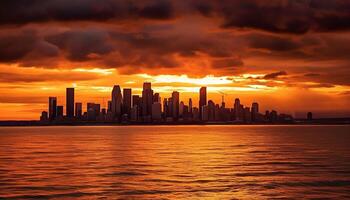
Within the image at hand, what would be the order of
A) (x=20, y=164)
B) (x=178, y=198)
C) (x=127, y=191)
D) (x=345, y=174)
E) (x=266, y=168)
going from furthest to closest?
(x=20, y=164), (x=266, y=168), (x=345, y=174), (x=127, y=191), (x=178, y=198)

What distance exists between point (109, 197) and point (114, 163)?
3625cm

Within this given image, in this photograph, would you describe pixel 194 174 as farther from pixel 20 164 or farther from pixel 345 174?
pixel 20 164

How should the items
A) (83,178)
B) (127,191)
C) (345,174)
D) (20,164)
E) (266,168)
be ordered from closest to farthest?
(127,191), (83,178), (345,174), (266,168), (20,164)

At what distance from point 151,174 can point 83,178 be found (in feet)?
32.3

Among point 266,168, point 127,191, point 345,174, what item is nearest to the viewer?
point 127,191

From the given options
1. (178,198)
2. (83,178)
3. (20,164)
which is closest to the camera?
(178,198)

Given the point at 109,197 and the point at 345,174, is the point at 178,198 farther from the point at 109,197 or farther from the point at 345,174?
the point at 345,174

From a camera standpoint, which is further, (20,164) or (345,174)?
(20,164)

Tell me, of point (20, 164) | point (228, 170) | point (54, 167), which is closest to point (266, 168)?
point (228, 170)

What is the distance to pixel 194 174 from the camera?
69812 millimetres

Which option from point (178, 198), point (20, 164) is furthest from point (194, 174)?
point (20, 164)

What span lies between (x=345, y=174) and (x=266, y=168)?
12.4 m

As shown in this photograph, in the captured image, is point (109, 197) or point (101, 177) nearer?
point (109, 197)

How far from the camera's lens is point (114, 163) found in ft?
286
